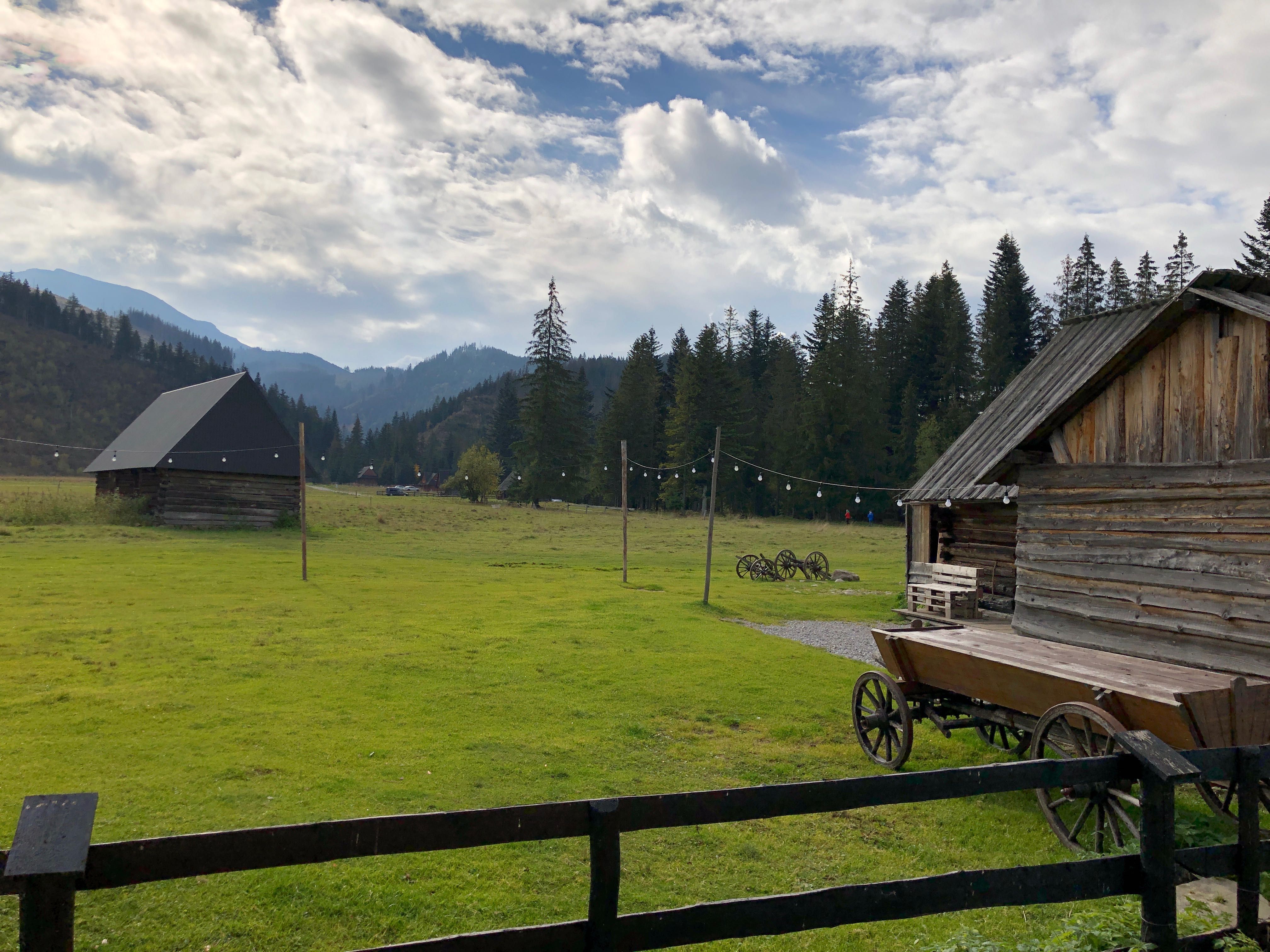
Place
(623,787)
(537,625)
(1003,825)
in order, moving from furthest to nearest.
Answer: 1. (537,625)
2. (623,787)
3. (1003,825)

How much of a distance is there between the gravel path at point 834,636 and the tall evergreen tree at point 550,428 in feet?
175

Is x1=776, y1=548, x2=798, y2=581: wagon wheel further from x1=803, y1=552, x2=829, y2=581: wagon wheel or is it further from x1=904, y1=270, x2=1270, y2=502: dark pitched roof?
x1=904, y1=270, x2=1270, y2=502: dark pitched roof

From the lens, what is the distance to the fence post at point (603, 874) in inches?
115

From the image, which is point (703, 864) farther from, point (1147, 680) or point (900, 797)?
point (1147, 680)

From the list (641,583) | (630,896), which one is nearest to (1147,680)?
(630,896)

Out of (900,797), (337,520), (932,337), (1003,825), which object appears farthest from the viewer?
(932,337)

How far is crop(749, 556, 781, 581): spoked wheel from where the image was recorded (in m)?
29.0

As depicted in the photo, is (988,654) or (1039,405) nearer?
(988,654)

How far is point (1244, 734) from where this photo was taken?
547 cm

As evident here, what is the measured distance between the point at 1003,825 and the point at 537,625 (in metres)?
10.9

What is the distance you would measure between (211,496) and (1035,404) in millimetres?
36657

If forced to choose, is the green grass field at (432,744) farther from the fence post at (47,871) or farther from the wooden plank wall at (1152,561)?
the fence post at (47,871)

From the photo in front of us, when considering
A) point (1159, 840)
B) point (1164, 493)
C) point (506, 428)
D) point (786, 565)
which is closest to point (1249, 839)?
point (1159, 840)

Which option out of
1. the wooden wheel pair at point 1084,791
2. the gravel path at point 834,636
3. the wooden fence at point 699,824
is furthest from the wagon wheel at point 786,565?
the wooden fence at point 699,824
